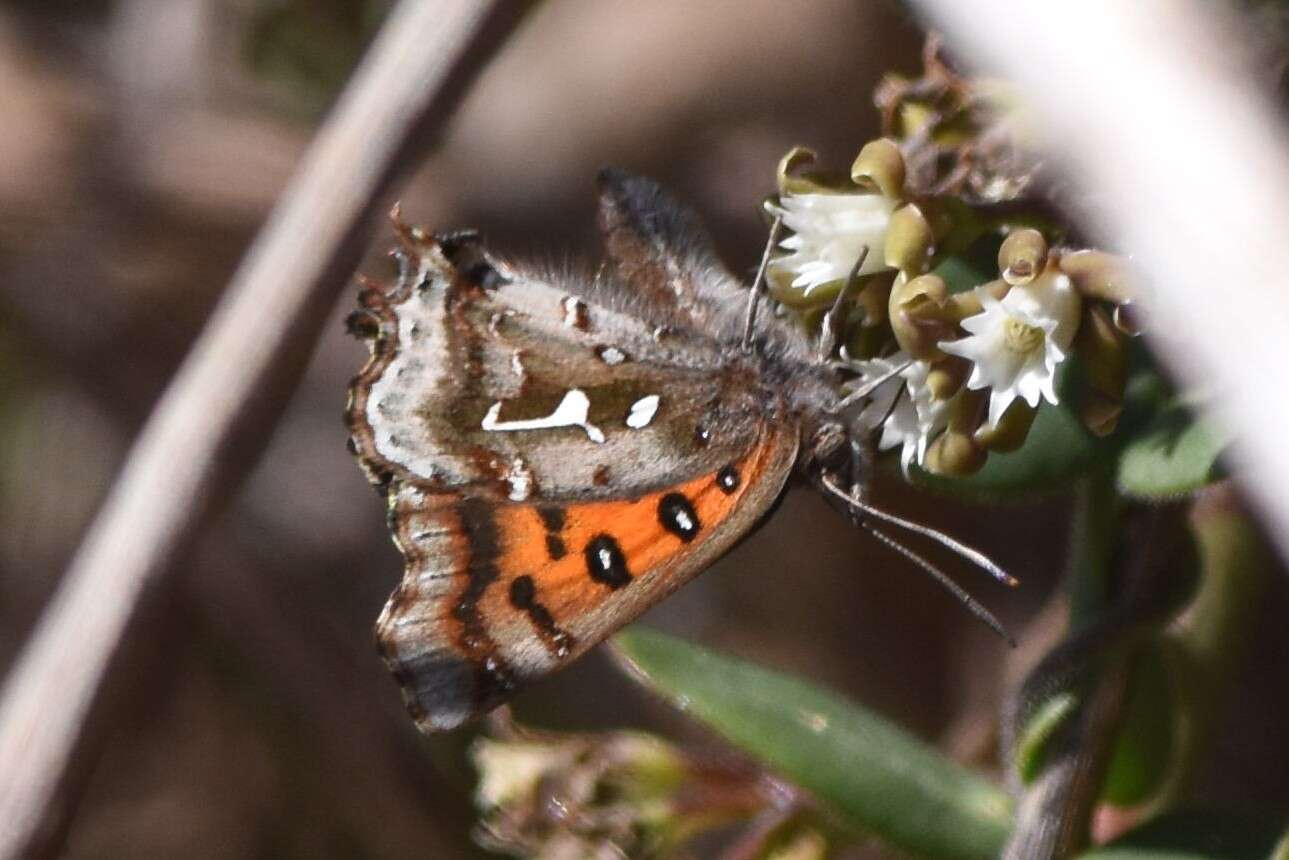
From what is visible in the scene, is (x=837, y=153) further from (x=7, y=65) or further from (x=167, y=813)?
(x=167, y=813)

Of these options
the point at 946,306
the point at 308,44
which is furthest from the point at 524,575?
the point at 308,44

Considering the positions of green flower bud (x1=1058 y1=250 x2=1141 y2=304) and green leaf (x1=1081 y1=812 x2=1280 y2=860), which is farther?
green leaf (x1=1081 y1=812 x2=1280 y2=860)

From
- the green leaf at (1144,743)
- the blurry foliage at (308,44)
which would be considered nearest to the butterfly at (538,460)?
the green leaf at (1144,743)

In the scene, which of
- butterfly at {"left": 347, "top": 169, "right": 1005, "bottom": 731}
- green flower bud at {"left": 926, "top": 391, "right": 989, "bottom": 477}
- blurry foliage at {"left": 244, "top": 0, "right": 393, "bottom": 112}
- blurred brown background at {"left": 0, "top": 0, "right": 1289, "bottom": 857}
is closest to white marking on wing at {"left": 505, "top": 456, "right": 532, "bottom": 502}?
butterfly at {"left": 347, "top": 169, "right": 1005, "bottom": 731}

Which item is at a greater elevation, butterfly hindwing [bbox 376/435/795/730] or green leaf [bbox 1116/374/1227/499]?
green leaf [bbox 1116/374/1227/499]

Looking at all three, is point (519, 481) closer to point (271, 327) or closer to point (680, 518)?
point (680, 518)

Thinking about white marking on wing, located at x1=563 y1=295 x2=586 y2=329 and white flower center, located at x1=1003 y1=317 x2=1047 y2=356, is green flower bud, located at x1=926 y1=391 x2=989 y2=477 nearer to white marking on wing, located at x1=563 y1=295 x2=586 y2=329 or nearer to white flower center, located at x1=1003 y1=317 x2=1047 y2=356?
white flower center, located at x1=1003 y1=317 x2=1047 y2=356

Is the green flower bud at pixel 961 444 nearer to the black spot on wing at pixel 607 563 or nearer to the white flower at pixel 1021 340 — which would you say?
the white flower at pixel 1021 340
